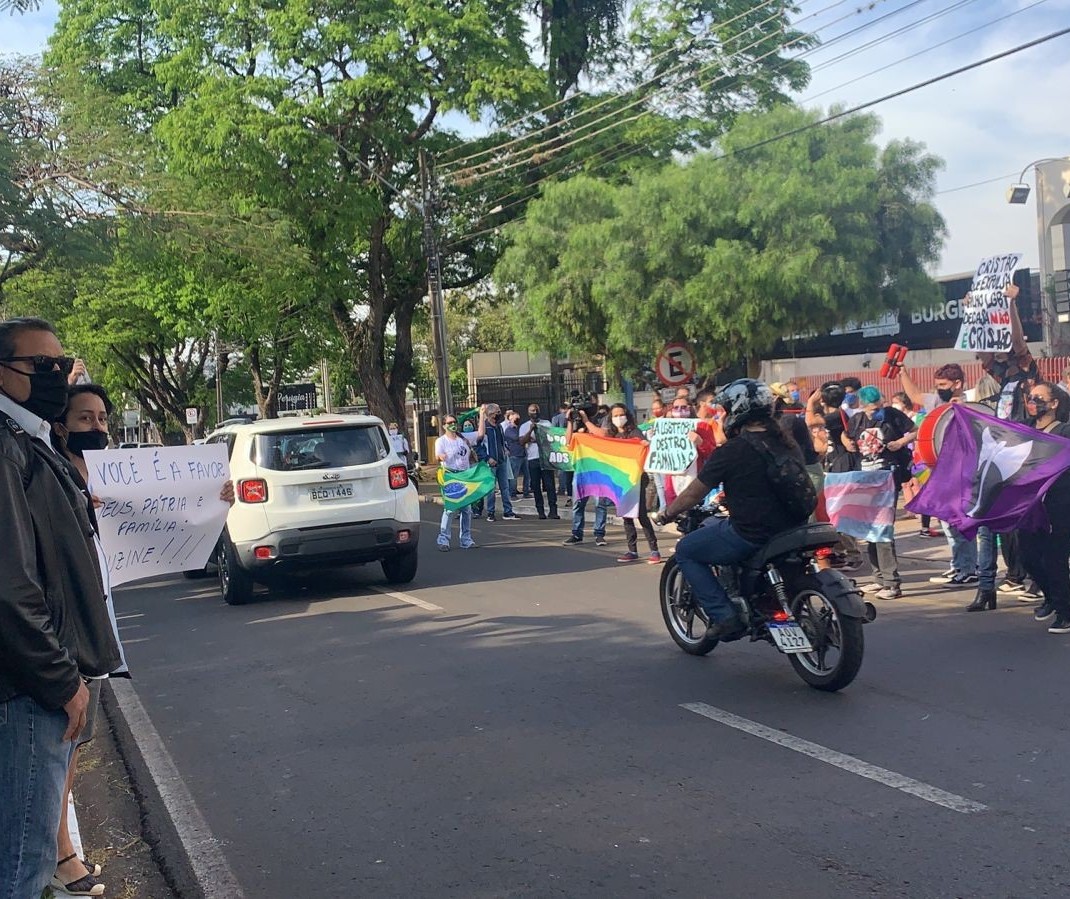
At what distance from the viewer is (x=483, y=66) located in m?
26.4

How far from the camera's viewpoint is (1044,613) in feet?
27.1

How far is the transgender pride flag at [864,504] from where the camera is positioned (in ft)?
31.6

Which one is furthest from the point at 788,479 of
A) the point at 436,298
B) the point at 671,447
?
the point at 436,298

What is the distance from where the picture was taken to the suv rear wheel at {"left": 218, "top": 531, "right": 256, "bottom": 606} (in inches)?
420

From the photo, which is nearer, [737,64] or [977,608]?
[977,608]

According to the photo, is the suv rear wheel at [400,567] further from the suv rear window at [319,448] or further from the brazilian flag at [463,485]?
the brazilian flag at [463,485]

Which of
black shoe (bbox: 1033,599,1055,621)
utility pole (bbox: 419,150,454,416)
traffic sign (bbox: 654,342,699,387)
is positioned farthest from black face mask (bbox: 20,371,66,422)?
utility pole (bbox: 419,150,454,416)

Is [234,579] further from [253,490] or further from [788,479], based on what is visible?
[788,479]

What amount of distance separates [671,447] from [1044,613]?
5469 millimetres

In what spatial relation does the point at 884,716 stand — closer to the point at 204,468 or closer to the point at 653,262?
the point at 204,468

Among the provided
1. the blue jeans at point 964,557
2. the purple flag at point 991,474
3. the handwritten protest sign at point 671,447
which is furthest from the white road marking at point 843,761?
the handwritten protest sign at point 671,447

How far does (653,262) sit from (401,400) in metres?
14.8

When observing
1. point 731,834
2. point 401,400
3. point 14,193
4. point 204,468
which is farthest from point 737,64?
point 731,834

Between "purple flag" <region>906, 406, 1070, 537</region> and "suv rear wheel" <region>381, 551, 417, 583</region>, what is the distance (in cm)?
493
